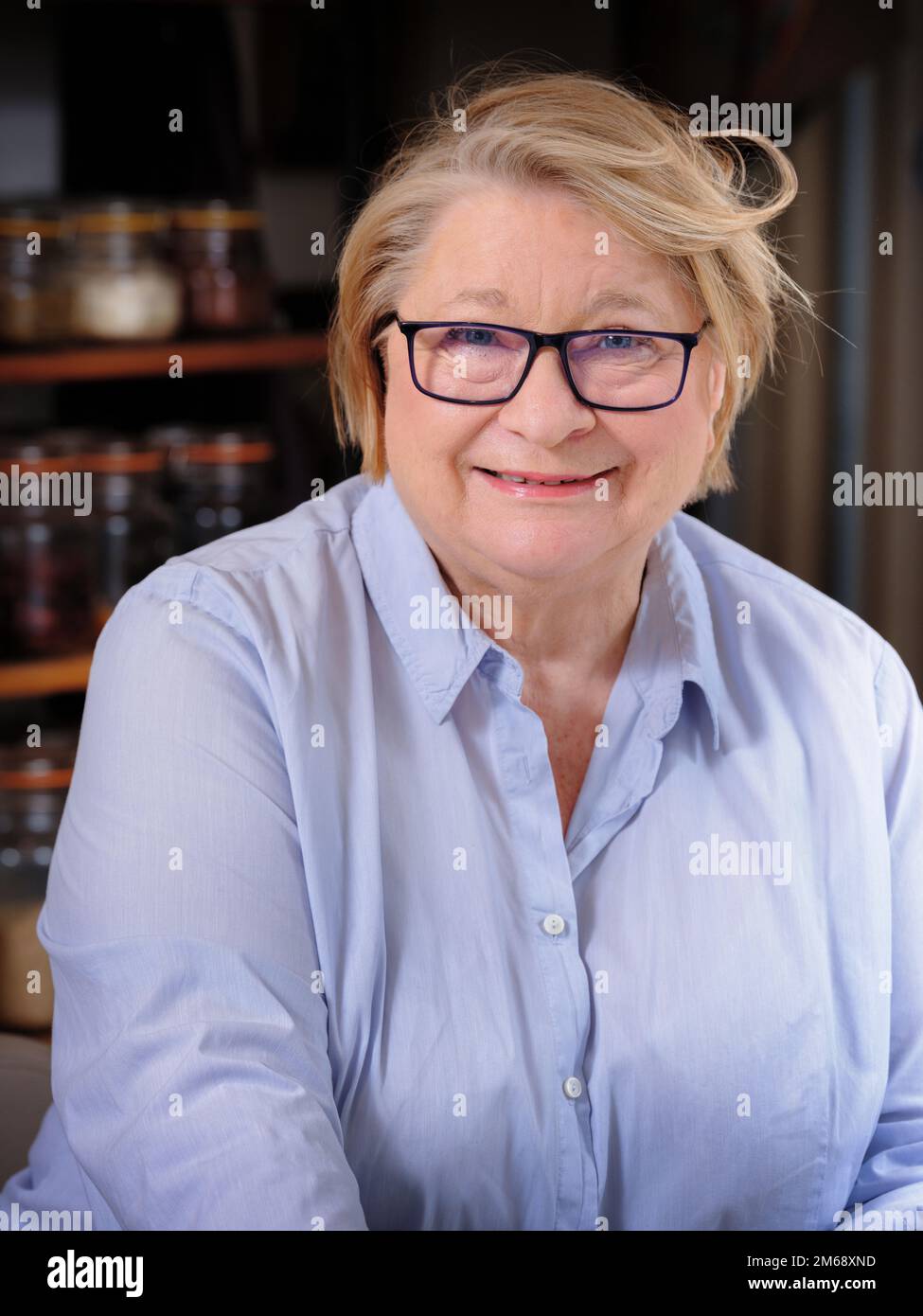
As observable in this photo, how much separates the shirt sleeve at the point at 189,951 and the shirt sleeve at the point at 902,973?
0.37 meters

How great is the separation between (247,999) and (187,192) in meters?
1.23

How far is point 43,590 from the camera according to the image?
57.0 inches

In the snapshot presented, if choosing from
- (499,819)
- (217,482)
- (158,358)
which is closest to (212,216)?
(158,358)

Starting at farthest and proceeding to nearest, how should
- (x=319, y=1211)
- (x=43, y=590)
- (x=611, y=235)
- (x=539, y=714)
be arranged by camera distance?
(x=43, y=590) → (x=539, y=714) → (x=611, y=235) → (x=319, y=1211)

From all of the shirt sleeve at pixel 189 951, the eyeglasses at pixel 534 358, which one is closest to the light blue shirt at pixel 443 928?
the shirt sleeve at pixel 189 951

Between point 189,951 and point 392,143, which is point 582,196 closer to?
point 189,951

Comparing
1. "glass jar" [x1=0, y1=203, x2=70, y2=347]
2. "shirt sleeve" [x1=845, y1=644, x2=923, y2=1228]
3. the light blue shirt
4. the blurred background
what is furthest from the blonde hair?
"glass jar" [x1=0, y1=203, x2=70, y2=347]

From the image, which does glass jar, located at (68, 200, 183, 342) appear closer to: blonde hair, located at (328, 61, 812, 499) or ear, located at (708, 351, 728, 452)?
blonde hair, located at (328, 61, 812, 499)

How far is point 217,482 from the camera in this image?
161cm

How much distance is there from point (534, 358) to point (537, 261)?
53mm

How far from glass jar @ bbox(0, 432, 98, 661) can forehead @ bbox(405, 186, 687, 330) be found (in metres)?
0.74

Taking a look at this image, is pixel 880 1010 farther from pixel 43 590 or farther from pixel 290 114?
pixel 290 114

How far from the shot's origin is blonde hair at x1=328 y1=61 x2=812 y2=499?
31.0 inches

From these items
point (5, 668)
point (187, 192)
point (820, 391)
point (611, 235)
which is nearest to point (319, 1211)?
point (611, 235)
